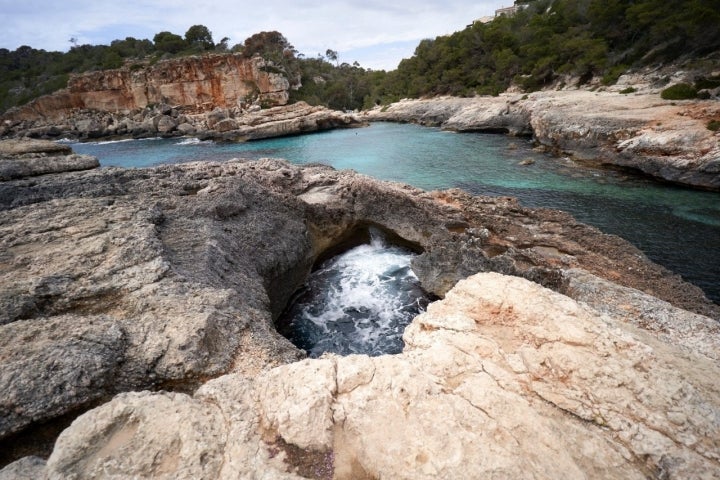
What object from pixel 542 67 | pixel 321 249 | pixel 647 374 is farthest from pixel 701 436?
pixel 542 67

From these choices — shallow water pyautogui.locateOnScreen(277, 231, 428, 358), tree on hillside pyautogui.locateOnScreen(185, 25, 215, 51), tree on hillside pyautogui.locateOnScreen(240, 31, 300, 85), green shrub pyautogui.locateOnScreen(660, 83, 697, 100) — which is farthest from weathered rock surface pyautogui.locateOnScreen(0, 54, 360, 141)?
shallow water pyautogui.locateOnScreen(277, 231, 428, 358)

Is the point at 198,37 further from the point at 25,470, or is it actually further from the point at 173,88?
the point at 25,470

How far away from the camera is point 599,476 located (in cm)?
331

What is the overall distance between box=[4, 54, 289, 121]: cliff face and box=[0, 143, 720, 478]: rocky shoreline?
222 ft

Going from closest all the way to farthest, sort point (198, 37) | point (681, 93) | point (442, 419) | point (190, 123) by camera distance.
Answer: point (442, 419) → point (681, 93) → point (190, 123) → point (198, 37)

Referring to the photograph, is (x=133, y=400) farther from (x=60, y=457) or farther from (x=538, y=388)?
(x=538, y=388)

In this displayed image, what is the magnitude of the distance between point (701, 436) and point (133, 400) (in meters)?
6.11

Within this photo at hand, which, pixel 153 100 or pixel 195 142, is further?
pixel 153 100

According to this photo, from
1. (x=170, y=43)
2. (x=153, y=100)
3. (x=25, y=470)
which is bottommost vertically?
(x=25, y=470)

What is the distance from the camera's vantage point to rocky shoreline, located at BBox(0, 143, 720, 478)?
11.1 feet

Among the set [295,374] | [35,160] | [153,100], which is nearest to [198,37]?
[153,100]

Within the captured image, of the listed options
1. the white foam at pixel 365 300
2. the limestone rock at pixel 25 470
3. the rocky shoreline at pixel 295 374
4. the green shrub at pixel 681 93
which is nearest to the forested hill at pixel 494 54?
the green shrub at pixel 681 93

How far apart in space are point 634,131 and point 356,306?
2190cm

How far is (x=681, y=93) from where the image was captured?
23797 millimetres
